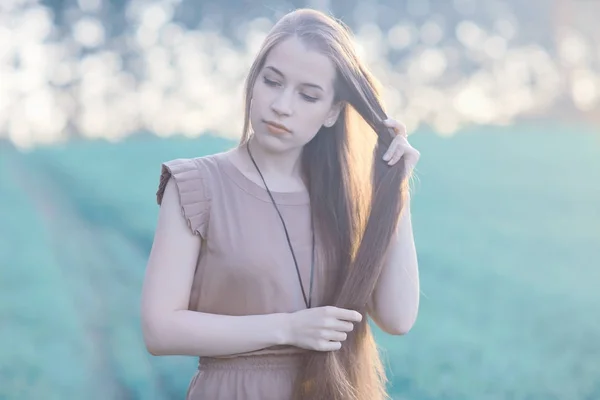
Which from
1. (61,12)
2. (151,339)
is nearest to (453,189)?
(61,12)

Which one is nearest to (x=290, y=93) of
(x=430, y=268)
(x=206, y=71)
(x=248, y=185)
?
(x=248, y=185)

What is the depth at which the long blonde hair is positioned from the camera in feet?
4.87

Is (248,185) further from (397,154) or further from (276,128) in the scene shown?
(397,154)

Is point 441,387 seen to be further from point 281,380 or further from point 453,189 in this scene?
point 281,380

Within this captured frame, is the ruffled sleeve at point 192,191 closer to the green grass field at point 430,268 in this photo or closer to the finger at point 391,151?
the finger at point 391,151

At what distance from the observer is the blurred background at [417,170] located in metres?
2.64

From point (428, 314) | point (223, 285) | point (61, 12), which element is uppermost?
point (61, 12)

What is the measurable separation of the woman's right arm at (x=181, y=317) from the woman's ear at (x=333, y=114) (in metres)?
Answer: 0.32

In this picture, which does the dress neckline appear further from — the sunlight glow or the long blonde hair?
the sunlight glow

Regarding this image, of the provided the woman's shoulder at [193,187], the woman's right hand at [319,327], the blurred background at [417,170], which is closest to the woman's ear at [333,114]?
the woman's shoulder at [193,187]

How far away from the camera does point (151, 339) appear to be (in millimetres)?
1422

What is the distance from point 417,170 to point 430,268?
0.34 metres

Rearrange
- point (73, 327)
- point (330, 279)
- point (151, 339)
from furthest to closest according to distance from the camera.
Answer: point (73, 327), point (330, 279), point (151, 339)

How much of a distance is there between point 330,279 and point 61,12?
164 cm
